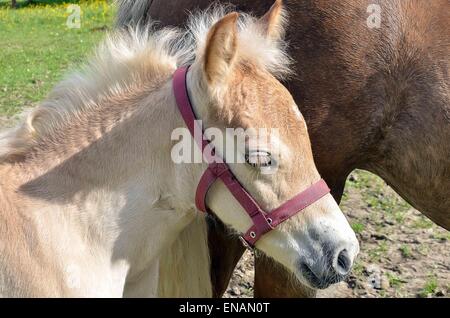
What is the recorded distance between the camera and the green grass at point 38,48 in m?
7.46

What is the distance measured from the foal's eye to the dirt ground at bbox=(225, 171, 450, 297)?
65.5 inches

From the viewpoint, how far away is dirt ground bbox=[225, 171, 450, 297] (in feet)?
12.1

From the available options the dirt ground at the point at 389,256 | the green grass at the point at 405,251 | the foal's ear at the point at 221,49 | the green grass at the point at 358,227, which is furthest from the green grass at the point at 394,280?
the foal's ear at the point at 221,49

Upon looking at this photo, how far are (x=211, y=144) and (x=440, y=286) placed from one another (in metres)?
2.30

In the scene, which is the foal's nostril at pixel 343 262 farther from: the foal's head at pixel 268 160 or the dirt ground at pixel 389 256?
the dirt ground at pixel 389 256

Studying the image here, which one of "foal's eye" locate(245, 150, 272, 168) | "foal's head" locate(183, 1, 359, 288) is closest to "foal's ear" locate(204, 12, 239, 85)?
"foal's head" locate(183, 1, 359, 288)

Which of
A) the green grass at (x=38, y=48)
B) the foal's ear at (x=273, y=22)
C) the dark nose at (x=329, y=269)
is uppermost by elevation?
the foal's ear at (x=273, y=22)

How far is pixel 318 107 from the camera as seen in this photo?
8.12 ft

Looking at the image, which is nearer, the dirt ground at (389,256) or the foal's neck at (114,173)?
the foal's neck at (114,173)

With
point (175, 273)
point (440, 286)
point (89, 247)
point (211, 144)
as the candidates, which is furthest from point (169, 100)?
point (440, 286)

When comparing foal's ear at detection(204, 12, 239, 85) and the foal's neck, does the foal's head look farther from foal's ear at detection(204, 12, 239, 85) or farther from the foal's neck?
the foal's neck

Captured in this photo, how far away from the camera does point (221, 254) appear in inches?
108

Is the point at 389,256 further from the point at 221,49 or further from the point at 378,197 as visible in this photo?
the point at 221,49

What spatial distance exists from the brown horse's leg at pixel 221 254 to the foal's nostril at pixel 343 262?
69 cm
